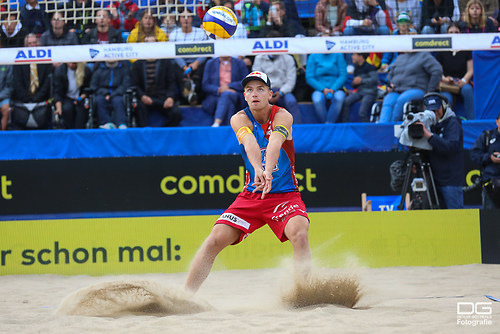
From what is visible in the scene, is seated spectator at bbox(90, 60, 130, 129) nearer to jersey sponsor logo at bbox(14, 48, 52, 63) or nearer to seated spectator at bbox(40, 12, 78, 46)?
seated spectator at bbox(40, 12, 78, 46)

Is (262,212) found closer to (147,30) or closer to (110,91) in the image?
(147,30)

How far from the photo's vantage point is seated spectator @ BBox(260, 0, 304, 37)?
1017cm

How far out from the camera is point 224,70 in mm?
10297

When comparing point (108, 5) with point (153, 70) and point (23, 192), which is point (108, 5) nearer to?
point (153, 70)

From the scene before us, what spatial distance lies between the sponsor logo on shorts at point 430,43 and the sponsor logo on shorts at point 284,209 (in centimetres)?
492

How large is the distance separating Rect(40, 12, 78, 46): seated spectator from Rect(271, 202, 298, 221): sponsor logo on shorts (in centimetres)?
595

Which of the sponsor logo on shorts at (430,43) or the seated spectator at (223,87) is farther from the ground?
the sponsor logo on shorts at (430,43)

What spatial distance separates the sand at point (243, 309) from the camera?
13.8 ft

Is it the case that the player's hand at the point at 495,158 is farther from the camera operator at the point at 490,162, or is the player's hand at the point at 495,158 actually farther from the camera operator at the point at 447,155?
the camera operator at the point at 447,155

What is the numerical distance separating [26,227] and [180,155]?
2549 millimetres

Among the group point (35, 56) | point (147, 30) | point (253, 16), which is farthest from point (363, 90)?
point (35, 56)

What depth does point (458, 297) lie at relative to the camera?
5488 millimetres

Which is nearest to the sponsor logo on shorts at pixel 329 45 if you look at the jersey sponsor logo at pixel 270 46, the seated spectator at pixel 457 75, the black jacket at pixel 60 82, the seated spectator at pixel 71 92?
the jersey sponsor logo at pixel 270 46

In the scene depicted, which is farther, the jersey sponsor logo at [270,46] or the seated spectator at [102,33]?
the seated spectator at [102,33]
